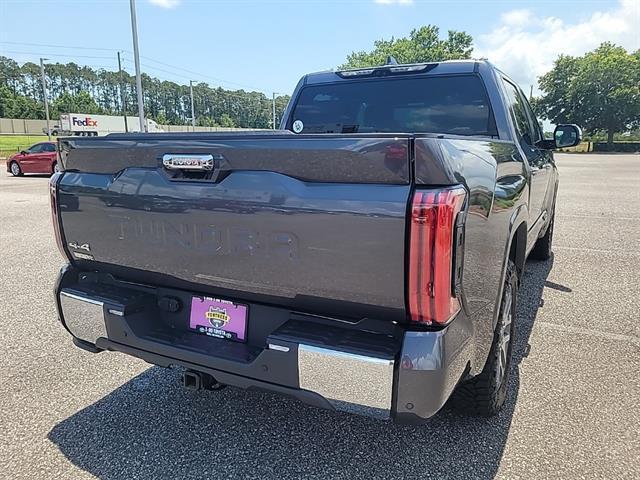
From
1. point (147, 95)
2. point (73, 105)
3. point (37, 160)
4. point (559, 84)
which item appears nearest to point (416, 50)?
point (559, 84)

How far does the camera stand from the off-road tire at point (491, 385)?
2.52m

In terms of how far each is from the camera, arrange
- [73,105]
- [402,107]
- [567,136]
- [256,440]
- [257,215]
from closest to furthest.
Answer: [257,215], [256,440], [402,107], [567,136], [73,105]

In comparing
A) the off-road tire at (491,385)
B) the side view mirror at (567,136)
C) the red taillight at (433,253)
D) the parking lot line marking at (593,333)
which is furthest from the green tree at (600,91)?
the red taillight at (433,253)

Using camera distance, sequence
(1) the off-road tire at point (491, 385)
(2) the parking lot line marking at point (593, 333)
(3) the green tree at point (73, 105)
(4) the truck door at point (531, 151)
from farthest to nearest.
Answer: (3) the green tree at point (73, 105)
(2) the parking lot line marking at point (593, 333)
(4) the truck door at point (531, 151)
(1) the off-road tire at point (491, 385)

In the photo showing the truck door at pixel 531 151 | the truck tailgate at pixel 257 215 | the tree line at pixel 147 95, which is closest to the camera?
the truck tailgate at pixel 257 215

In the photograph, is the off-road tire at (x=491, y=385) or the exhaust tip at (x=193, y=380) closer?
the exhaust tip at (x=193, y=380)

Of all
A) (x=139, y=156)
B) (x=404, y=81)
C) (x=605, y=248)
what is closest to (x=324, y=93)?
(x=404, y=81)

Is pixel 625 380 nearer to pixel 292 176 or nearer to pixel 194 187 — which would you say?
pixel 292 176

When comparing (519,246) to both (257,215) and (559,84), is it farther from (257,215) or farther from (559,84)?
(559,84)

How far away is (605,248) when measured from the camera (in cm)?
705

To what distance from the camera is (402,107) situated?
380 cm

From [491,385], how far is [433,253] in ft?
3.91

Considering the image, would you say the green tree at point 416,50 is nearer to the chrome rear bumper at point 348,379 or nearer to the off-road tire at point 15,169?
the off-road tire at point 15,169

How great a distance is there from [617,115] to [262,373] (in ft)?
222
